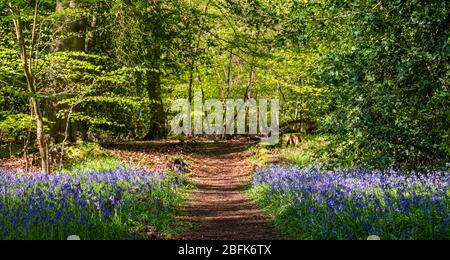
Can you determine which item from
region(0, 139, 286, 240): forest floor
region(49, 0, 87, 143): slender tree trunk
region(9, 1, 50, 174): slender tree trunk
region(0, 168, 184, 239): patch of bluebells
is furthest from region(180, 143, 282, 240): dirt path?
region(49, 0, 87, 143): slender tree trunk

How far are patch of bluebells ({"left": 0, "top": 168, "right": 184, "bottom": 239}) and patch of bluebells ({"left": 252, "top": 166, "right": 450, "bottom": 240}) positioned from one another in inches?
89.0

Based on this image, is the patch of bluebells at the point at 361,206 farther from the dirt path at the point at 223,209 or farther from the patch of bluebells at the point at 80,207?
the patch of bluebells at the point at 80,207

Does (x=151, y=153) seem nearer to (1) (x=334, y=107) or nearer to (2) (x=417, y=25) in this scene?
(1) (x=334, y=107)

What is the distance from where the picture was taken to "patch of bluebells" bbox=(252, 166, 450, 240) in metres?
5.88

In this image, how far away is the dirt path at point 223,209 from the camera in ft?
25.6

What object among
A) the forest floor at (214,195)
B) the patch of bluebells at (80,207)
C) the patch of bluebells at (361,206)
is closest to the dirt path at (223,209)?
the forest floor at (214,195)

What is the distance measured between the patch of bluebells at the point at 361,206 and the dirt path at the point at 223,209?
469 millimetres

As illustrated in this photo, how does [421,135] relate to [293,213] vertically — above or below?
above

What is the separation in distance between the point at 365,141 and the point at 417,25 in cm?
253

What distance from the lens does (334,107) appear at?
11.1 meters

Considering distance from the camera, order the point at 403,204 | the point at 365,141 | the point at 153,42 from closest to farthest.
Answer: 1. the point at 403,204
2. the point at 365,141
3. the point at 153,42

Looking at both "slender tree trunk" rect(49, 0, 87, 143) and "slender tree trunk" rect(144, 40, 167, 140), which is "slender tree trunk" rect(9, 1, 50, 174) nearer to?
"slender tree trunk" rect(49, 0, 87, 143)

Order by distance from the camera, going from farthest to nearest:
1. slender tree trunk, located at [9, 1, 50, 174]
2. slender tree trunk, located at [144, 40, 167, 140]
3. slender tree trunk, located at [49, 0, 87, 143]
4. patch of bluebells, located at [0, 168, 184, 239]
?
slender tree trunk, located at [144, 40, 167, 140]
slender tree trunk, located at [49, 0, 87, 143]
slender tree trunk, located at [9, 1, 50, 174]
patch of bluebells, located at [0, 168, 184, 239]
